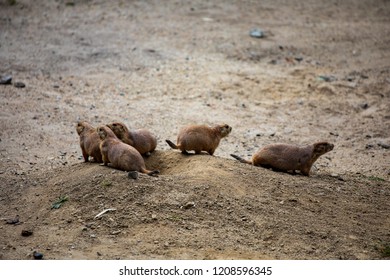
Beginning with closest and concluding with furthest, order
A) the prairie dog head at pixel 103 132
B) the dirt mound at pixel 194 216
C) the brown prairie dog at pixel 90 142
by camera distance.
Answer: the dirt mound at pixel 194 216
the prairie dog head at pixel 103 132
the brown prairie dog at pixel 90 142

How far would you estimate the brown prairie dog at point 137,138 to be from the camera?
8570mm

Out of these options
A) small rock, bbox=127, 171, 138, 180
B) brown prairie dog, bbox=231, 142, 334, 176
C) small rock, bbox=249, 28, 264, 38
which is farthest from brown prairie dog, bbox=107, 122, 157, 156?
small rock, bbox=249, 28, 264, 38

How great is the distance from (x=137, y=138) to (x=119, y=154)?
85cm

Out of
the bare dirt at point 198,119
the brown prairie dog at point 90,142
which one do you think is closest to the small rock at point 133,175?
the bare dirt at point 198,119

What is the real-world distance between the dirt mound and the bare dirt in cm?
2

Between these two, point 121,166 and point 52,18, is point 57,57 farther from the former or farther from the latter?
point 121,166

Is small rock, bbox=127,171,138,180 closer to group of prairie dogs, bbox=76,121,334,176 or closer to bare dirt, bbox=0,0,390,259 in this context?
bare dirt, bbox=0,0,390,259

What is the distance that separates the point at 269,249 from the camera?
653cm

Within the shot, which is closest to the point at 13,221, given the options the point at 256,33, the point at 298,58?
the point at 298,58

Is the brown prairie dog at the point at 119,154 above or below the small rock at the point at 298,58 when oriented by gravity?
above

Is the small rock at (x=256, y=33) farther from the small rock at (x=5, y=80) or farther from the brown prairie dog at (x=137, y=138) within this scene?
the brown prairie dog at (x=137, y=138)

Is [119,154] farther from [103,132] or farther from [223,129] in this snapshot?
[223,129]

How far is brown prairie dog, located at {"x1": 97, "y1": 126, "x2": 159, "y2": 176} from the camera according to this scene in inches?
303

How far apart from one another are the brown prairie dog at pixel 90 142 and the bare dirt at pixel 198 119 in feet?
0.86
